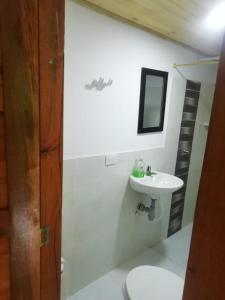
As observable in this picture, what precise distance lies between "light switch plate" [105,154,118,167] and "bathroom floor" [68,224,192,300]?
110 cm

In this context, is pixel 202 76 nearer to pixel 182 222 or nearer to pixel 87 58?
pixel 87 58

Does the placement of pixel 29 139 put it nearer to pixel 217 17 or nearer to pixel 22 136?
pixel 22 136

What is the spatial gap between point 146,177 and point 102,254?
821 millimetres

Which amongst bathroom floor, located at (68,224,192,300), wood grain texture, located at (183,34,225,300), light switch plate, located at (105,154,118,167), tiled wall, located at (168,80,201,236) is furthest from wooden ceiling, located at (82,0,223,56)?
bathroom floor, located at (68,224,192,300)

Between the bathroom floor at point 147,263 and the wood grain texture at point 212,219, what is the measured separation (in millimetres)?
1665

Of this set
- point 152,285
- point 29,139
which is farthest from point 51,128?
point 152,285

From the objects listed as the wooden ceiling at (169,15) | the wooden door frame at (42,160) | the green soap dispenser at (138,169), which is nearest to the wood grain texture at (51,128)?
the wooden door frame at (42,160)

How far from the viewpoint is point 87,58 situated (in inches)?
56.1

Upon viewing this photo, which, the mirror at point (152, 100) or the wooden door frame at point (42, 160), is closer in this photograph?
the wooden door frame at point (42, 160)

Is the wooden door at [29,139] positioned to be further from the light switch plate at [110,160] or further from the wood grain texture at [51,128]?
the light switch plate at [110,160]

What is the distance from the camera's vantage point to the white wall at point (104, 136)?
142 centimetres

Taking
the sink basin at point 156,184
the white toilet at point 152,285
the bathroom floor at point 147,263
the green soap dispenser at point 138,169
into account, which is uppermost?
the green soap dispenser at point 138,169

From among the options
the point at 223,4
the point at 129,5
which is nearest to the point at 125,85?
the point at 129,5

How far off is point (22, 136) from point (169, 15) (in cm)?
140
